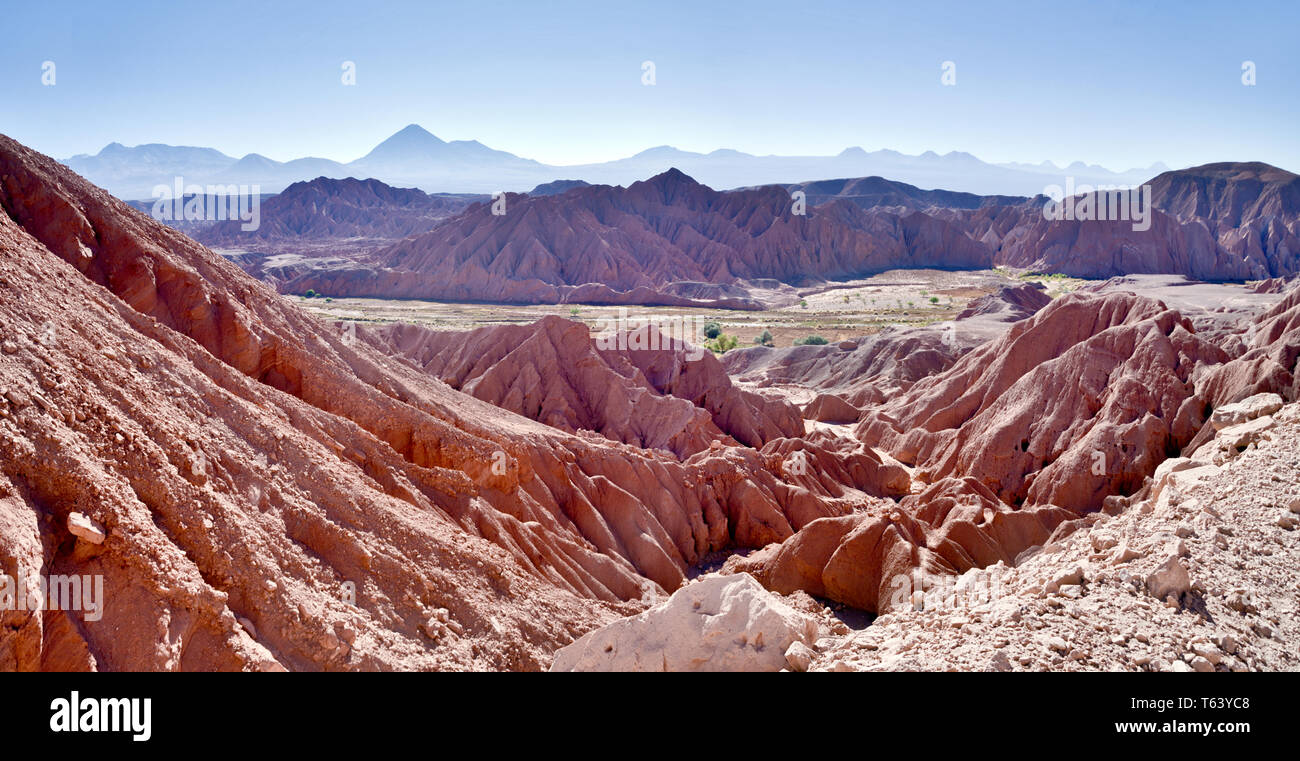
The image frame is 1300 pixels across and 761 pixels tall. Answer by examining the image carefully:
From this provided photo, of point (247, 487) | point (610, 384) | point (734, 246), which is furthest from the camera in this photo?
point (734, 246)

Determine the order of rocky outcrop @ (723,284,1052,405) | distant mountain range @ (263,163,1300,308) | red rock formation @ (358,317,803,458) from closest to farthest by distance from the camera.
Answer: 1. red rock formation @ (358,317,803,458)
2. rocky outcrop @ (723,284,1052,405)
3. distant mountain range @ (263,163,1300,308)

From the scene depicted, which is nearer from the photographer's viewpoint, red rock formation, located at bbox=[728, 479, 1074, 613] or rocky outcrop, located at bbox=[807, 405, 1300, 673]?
rocky outcrop, located at bbox=[807, 405, 1300, 673]

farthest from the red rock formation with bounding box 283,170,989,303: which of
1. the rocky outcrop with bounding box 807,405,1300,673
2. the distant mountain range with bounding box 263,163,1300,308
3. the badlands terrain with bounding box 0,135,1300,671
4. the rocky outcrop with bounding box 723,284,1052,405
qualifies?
the rocky outcrop with bounding box 807,405,1300,673

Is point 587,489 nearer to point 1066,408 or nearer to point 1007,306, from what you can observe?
point 1066,408

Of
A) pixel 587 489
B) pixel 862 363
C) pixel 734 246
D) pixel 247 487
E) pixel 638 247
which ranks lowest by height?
pixel 587 489

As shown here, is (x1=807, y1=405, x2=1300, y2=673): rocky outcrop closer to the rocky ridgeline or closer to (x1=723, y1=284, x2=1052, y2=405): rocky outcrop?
the rocky ridgeline

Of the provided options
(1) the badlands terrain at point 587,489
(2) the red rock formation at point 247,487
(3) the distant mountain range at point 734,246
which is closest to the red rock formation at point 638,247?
(3) the distant mountain range at point 734,246

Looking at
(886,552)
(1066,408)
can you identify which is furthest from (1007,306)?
(886,552)
